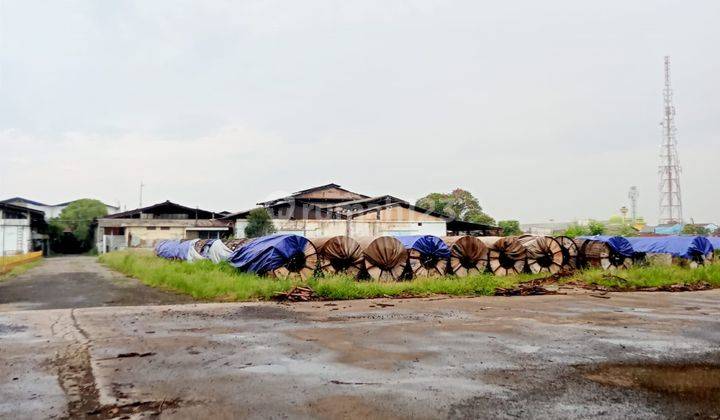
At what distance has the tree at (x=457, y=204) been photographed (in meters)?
44.5

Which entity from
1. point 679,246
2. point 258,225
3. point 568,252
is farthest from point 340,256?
point 258,225

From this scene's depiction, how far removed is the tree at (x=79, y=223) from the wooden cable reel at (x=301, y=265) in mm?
44523

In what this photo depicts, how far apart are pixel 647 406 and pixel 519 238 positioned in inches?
578

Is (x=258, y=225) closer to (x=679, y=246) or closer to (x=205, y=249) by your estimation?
(x=205, y=249)

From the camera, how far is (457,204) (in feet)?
149

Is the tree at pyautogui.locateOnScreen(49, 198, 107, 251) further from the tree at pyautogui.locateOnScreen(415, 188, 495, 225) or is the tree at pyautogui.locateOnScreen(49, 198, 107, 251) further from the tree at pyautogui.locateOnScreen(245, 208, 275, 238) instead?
the tree at pyautogui.locateOnScreen(415, 188, 495, 225)

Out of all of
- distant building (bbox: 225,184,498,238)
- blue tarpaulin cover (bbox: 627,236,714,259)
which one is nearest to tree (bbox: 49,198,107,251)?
distant building (bbox: 225,184,498,238)

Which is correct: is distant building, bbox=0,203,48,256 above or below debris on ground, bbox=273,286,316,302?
above

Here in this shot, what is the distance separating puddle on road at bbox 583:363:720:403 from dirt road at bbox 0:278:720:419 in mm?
20

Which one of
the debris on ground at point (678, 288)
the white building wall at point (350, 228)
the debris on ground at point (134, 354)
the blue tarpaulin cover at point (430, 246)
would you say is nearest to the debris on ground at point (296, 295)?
the blue tarpaulin cover at point (430, 246)

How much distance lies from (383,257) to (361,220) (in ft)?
52.5

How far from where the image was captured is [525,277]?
56.1 feet

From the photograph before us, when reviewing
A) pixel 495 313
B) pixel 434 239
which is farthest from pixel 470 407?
pixel 434 239

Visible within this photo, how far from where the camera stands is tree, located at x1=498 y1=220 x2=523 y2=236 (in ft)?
123
